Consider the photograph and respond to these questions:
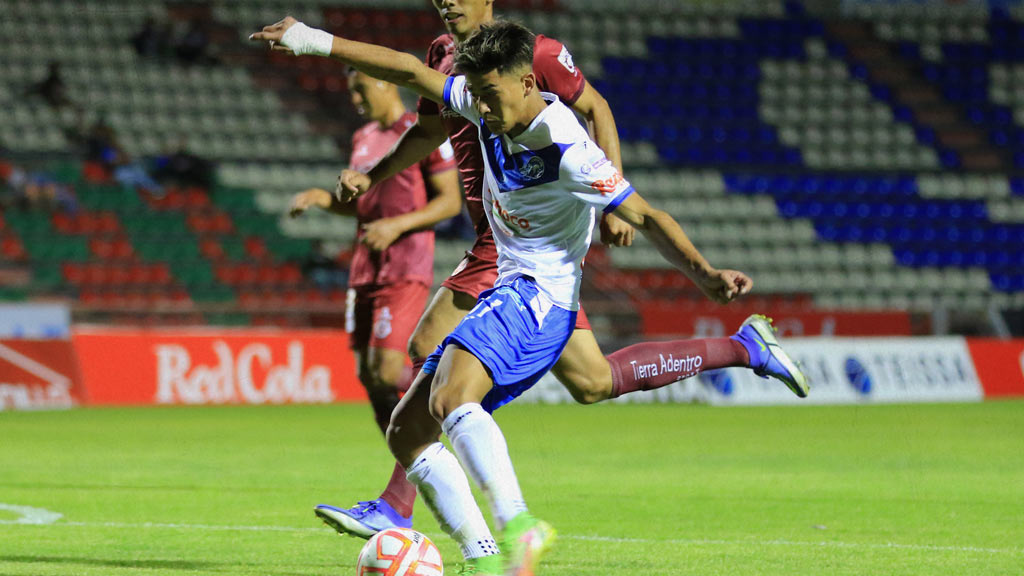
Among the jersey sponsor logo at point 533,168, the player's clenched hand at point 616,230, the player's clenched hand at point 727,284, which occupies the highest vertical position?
the jersey sponsor logo at point 533,168

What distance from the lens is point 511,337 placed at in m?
4.55

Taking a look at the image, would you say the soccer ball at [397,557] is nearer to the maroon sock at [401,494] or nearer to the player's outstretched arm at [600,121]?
the maroon sock at [401,494]

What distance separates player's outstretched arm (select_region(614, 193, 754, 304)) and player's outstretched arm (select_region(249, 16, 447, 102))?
0.95 meters

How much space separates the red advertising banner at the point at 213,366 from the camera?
52.0 feet

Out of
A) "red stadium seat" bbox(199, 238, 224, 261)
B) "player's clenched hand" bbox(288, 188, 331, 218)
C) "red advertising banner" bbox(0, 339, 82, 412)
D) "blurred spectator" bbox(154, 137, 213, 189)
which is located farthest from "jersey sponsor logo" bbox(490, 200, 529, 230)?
"blurred spectator" bbox(154, 137, 213, 189)

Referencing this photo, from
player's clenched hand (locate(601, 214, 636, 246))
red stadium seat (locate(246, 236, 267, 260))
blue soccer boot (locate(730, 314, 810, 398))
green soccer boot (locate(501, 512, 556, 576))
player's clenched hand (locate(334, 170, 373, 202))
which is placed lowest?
red stadium seat (locate(246, 236, 267, 260))

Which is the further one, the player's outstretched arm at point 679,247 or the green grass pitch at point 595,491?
the green grass pitch at point 595,491

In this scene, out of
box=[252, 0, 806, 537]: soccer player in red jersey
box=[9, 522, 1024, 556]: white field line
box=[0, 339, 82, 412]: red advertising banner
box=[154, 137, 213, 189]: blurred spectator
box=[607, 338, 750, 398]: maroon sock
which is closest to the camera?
box=[252, 0, 806, 537]: soccer player in red jersey

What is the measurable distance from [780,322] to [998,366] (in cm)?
297

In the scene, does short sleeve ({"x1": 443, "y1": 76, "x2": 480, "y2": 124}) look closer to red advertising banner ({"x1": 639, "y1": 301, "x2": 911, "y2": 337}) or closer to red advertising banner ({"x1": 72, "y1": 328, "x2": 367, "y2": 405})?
red advertising banner ({"x1": 72, "y1": 328, "x2": 367, "y2": 405})

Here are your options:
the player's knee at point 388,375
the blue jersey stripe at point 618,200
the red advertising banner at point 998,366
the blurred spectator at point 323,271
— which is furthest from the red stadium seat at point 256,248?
the blue jersey stripe at point 618,200

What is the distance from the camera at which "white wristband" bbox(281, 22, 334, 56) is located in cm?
472

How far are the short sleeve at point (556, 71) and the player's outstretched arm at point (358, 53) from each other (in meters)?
0.58

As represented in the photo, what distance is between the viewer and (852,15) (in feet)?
95.6
